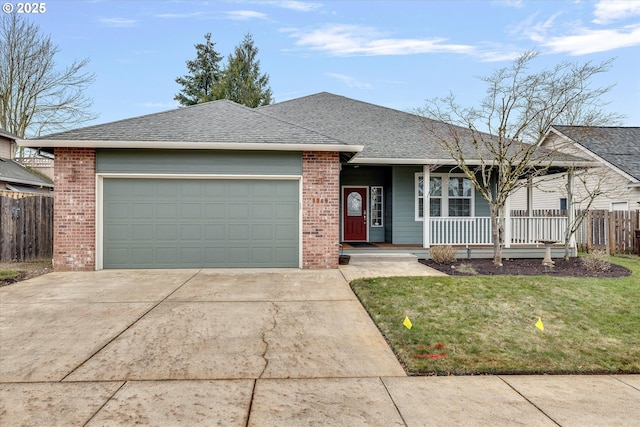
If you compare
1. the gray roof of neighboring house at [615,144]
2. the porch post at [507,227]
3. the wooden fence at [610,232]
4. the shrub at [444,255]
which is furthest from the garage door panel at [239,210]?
the gray roof of neighboring house at [615,144]

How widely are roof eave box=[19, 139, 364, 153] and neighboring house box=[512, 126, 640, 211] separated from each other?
950 cm

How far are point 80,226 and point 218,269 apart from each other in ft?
11.5

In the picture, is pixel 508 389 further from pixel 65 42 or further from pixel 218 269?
pixel 65 42

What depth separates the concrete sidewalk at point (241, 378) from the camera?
2.88 meters

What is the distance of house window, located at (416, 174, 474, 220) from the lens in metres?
12.5

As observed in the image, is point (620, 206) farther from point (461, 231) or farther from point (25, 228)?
point (25, 228)

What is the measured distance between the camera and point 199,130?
966 centimetres

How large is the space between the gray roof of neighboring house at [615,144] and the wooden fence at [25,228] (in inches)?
778

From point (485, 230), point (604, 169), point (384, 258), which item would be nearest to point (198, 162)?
point (384, 258)

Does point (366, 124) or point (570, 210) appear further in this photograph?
point (366, 124)

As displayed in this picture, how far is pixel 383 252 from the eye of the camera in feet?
35.6

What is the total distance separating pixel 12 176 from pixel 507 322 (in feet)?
72.9

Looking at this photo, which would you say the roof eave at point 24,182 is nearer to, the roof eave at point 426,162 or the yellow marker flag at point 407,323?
the roof eave at point 426,162

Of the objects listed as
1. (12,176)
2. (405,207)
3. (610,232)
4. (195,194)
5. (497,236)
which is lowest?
(610,232)
